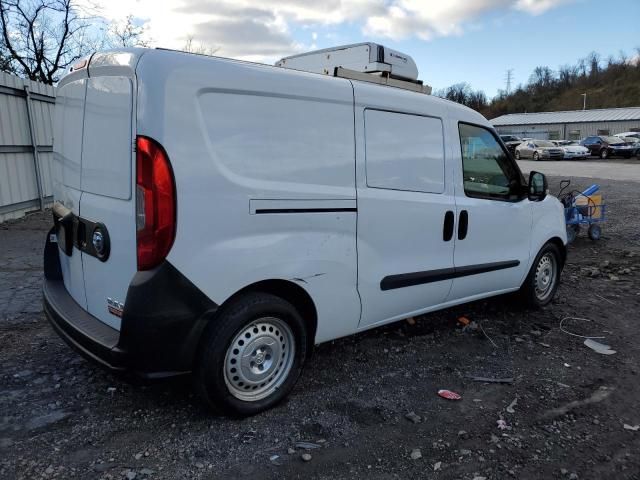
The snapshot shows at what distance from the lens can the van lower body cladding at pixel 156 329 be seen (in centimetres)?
263

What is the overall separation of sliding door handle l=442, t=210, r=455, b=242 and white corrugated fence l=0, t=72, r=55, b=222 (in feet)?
28.7

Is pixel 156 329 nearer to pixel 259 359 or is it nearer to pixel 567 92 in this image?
pixel 259 359

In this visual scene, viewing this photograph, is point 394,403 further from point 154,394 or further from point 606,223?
point 606,223

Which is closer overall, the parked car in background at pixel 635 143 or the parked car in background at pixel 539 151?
the parked car in background at pixel 635 143

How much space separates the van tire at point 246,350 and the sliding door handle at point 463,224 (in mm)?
1653

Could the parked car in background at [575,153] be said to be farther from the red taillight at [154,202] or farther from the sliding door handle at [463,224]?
the red taillight at [154,202]

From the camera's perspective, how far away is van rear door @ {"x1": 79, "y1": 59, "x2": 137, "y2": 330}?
8.79 ft

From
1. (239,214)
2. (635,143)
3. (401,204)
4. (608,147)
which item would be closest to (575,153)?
(608,147)

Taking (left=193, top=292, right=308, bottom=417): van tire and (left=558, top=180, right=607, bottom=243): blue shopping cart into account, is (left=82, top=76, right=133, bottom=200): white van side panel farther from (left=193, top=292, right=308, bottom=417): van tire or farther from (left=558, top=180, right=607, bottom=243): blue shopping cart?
(left=558, top=180, right=607, bottom=243): blue shopping cart

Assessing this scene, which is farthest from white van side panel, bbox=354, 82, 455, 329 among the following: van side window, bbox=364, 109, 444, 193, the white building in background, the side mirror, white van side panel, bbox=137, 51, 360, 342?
the white building in background

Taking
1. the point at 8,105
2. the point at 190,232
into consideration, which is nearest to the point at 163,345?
the point at 190,232

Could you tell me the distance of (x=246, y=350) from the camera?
3053mm

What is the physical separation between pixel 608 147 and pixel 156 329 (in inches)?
Answer: 1618

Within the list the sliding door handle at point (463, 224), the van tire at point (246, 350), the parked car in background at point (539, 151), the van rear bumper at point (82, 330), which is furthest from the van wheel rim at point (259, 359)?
the parked car in background at point (539, 151)
